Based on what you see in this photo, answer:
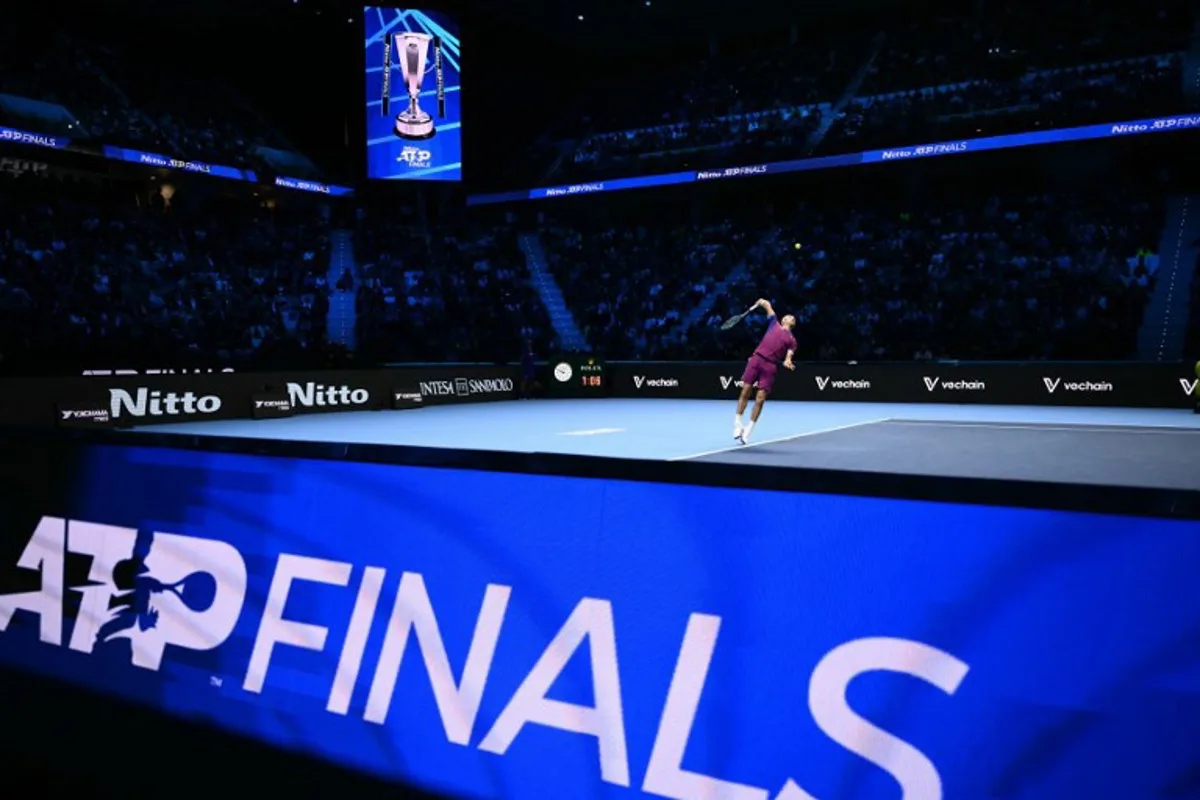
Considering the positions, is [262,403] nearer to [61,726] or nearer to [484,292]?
[484,292]

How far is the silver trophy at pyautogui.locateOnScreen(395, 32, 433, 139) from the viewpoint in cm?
3005

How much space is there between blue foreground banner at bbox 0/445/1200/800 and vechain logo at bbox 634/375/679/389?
22907 mm

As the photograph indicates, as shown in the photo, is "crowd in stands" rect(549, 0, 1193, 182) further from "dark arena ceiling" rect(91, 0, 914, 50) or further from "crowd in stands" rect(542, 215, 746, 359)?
"crowd in stands" rect(542, 215, 746, 359)

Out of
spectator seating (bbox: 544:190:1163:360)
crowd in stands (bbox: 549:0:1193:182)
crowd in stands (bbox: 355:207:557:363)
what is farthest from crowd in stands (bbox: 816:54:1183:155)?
crowd in stands (bbox: 355:207:557:363)

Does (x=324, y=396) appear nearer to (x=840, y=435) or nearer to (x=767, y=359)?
(x=767, y=359)

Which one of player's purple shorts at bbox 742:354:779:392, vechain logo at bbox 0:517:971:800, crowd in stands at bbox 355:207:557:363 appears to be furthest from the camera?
crowd in stands at bbox 355:207:557:363

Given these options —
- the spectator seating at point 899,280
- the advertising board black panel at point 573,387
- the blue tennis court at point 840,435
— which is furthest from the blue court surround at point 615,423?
the spectator seating at point 899,280

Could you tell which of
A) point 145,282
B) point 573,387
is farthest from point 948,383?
point 145,282

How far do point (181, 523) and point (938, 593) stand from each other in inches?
105

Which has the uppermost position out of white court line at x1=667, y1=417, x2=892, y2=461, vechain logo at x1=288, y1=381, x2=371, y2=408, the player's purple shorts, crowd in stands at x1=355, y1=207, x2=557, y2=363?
crowd in stands at x1=355, y1=207, x2=557, y2=363

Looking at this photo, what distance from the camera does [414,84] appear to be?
30.4 m

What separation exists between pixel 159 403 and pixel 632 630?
1718 centimetres

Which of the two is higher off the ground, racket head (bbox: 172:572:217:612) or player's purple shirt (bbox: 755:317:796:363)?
player's purple shirt (bbox: 755:317:796:363)

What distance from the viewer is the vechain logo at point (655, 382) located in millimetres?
26062
